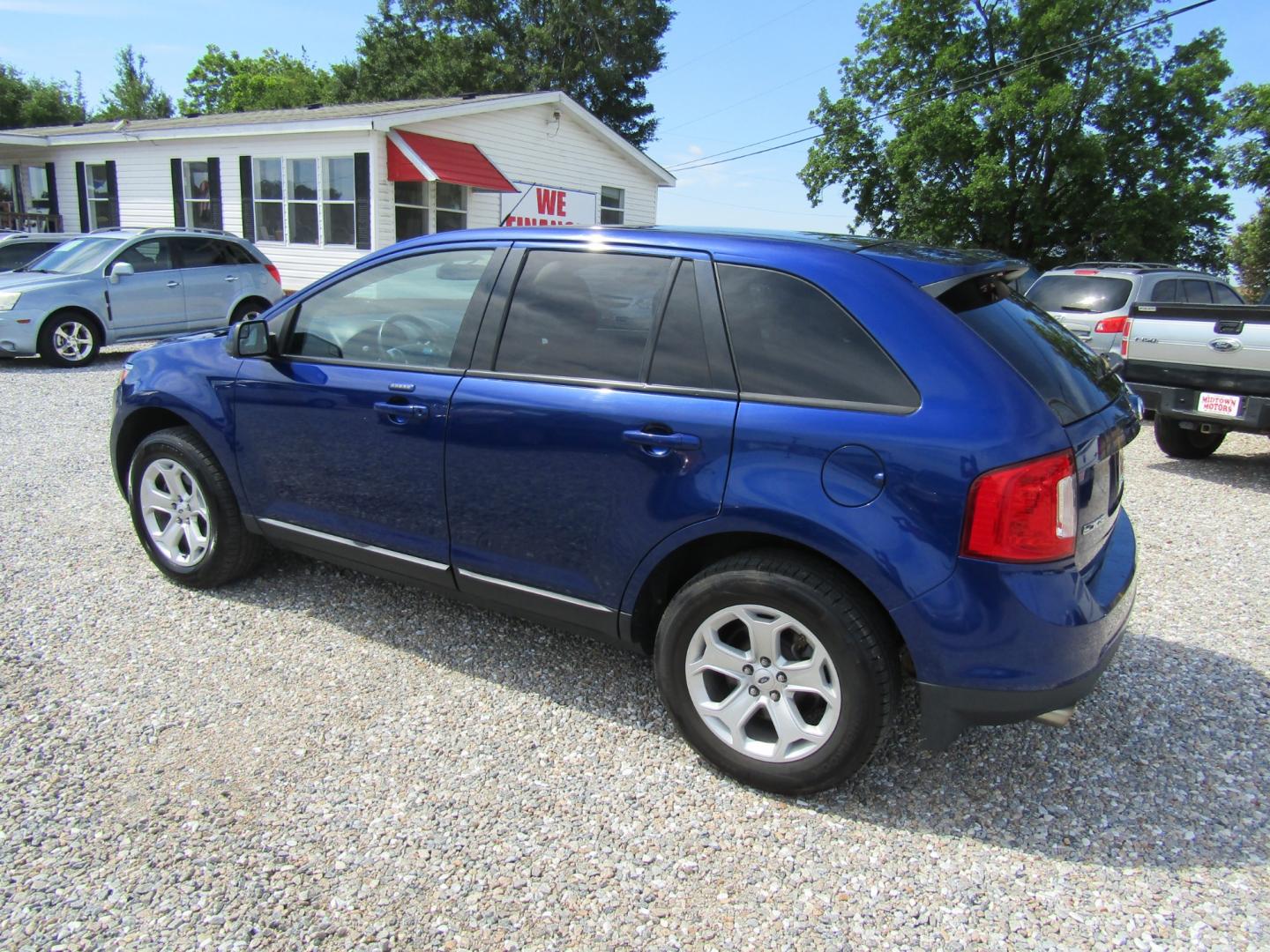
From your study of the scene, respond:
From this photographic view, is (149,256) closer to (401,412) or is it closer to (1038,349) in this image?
(401,412)

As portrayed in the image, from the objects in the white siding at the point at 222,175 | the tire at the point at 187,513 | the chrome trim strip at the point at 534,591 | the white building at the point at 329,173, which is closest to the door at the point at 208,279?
the white siding at the point at 222,175

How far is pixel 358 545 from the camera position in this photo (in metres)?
3.51

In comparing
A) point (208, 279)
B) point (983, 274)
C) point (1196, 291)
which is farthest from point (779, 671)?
point (208, 279)

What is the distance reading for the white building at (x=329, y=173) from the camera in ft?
54.3

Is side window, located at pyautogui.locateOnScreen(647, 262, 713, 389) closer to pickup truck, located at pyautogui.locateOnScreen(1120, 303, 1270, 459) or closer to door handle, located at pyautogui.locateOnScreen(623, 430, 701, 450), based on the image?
door handle, located at pyautogui.locateOnScreen(623, 430, 701, 450)

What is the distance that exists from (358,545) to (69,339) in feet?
30.8

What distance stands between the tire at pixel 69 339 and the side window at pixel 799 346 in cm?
1062

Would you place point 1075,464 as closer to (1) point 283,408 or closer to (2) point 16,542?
(1) point 283,408

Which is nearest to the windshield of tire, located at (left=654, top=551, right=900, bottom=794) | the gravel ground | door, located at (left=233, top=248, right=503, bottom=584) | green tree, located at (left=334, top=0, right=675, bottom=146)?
the gravel ground

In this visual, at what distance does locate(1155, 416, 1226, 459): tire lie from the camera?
7.46 metres

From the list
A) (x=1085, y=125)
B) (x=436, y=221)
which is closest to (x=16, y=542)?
(x=436, y=221)

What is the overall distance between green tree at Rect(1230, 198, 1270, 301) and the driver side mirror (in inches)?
1377

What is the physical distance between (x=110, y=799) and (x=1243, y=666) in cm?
430

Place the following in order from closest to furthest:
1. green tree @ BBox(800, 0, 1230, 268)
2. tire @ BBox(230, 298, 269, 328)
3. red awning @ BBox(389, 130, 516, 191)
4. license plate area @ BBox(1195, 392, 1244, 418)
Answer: license plate area @ BBox(1195, 392, 1244, 418), tire @ BBox(230, 298, 269, 328), red awning @ BBox(389, 130, 516, 191), green tree @ BBox(800, 0, 1230, 268)
